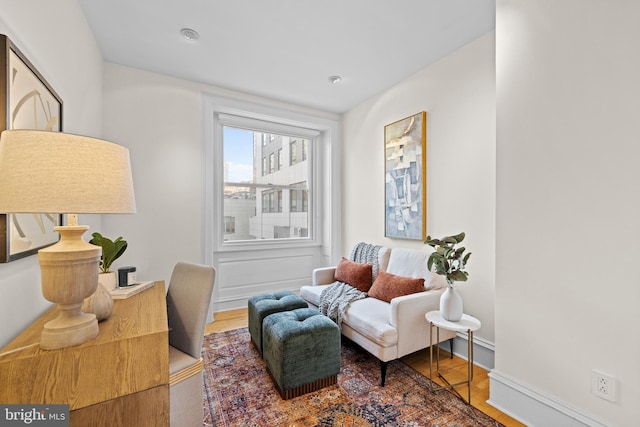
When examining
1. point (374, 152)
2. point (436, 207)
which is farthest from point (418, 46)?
point (436, 207)

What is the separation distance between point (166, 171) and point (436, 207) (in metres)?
2.83

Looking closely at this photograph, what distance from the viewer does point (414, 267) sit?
2.60 metres

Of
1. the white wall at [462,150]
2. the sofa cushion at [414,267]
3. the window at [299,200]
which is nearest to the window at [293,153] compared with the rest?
the window at [299,200]

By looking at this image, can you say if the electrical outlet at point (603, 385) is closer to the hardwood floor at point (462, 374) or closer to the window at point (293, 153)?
the hardwood floor at point (462, 374)

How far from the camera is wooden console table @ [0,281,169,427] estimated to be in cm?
84

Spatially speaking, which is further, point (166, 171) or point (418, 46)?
point (166, 171)

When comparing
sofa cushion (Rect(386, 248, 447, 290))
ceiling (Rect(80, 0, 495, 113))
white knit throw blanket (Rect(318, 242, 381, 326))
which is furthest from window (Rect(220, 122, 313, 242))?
sofa cushion (Rect(386, 248, 447, 290))

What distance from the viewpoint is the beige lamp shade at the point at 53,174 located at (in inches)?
31.4

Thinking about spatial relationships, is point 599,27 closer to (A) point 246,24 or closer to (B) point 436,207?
(B) point 436,207

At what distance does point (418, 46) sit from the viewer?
2508 millimetres

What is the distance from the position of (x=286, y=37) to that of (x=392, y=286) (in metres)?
2.34

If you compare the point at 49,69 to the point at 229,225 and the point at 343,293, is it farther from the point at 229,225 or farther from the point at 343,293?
the point at 343,293

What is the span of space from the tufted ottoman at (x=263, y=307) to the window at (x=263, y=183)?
4.52 feet

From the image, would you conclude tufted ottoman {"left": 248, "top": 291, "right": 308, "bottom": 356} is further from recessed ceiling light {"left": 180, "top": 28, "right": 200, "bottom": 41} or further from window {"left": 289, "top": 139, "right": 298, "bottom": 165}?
recessed ceiling light {"left": 180, "top": 28, "right": 200, "bottom": 41}
